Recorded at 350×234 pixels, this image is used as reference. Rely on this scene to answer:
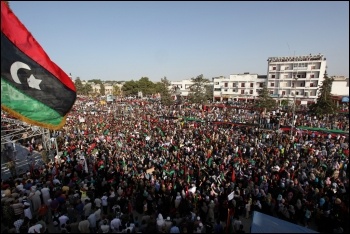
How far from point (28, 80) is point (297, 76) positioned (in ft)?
191

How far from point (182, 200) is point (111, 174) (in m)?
4.18

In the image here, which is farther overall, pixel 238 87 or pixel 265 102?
pixel 238 87

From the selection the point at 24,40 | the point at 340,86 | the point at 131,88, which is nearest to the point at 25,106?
the point at 24,40

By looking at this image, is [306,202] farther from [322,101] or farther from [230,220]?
[322,101]

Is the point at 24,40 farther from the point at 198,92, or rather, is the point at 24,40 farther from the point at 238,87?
the point at 238,87

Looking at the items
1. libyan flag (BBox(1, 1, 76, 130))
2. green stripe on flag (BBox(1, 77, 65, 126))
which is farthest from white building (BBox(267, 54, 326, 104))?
green stripe on flag (BBox(1, 77, 65, 126))

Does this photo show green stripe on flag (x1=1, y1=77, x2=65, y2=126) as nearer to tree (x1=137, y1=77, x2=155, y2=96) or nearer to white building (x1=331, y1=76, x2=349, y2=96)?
white building (x1=331, y1=76, x2=349, y2=96)

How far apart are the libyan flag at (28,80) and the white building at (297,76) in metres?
51.1

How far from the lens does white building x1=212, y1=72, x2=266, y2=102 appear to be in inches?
2479

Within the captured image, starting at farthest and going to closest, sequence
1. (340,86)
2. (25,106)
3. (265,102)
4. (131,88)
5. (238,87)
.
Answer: (131,88), (238,87), (340,86), (265,102), (25,106)

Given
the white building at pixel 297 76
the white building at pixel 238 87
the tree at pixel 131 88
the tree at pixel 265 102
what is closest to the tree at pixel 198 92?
the white building at pixel 238 87

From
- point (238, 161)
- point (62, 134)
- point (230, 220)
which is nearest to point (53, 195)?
point (230, 220)

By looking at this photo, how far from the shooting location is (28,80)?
6355mm

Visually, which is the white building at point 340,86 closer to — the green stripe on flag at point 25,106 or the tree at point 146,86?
the tree at point 146,86
